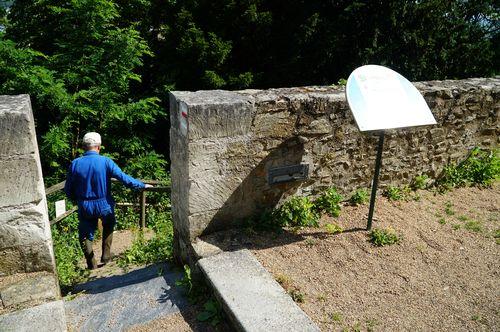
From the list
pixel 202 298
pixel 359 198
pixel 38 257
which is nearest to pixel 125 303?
pixel 202 298

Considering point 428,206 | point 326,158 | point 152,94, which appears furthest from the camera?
point 152,94

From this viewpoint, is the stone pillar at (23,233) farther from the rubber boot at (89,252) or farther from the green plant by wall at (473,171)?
the green plant by wall at (473,171)

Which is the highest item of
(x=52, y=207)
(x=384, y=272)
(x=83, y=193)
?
(x=83, y=193)

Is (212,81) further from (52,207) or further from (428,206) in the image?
(428,206)

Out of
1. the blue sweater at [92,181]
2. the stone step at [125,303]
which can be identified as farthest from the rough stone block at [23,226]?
the blue sweater at [92,181]

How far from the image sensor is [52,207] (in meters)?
7.24

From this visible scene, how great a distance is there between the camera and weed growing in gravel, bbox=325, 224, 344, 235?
12.5 feet

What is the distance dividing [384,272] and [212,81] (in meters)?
6.96

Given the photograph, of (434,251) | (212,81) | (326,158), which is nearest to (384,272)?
(434,251)

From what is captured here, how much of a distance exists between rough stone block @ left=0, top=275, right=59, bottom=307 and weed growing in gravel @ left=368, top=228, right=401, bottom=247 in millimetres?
2683

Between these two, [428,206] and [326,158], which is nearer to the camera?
[326,158]

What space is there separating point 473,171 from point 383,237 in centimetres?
214

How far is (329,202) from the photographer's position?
162 inches

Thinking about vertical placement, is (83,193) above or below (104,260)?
above
